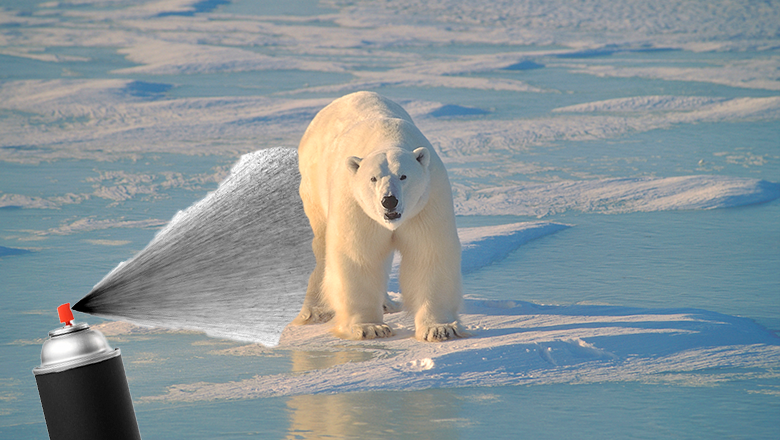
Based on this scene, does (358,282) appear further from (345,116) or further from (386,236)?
(345,116)

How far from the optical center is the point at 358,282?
3916 mm

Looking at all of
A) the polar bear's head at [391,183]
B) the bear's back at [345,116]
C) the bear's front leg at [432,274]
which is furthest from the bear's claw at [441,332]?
the bear's back at [345,116]

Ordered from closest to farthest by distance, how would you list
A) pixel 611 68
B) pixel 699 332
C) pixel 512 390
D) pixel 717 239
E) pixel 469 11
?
pixel 512 390 < pixel 699 332 < pixel 717 239 < pixel 611 68 < pixel 469 11

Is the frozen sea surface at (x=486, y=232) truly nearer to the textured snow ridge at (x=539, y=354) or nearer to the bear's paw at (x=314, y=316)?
the textured snow ridge at (x=539, y=354)

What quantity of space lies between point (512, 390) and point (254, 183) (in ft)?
3.97

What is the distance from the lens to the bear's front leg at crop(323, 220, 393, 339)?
3.83 metres

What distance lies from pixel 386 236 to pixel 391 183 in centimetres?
44

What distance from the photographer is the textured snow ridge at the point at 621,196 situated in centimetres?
647

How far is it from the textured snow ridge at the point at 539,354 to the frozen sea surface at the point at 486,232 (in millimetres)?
12

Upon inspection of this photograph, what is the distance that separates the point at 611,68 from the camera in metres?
15.5

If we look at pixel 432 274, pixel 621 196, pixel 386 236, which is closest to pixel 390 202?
pixel 386 236

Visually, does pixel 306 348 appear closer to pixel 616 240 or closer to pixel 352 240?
pixel 352 240

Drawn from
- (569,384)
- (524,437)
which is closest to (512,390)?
Result: (569,384)

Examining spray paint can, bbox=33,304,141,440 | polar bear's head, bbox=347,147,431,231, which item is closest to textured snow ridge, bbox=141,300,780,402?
polar bear's head, bbox=347,147,431,231
